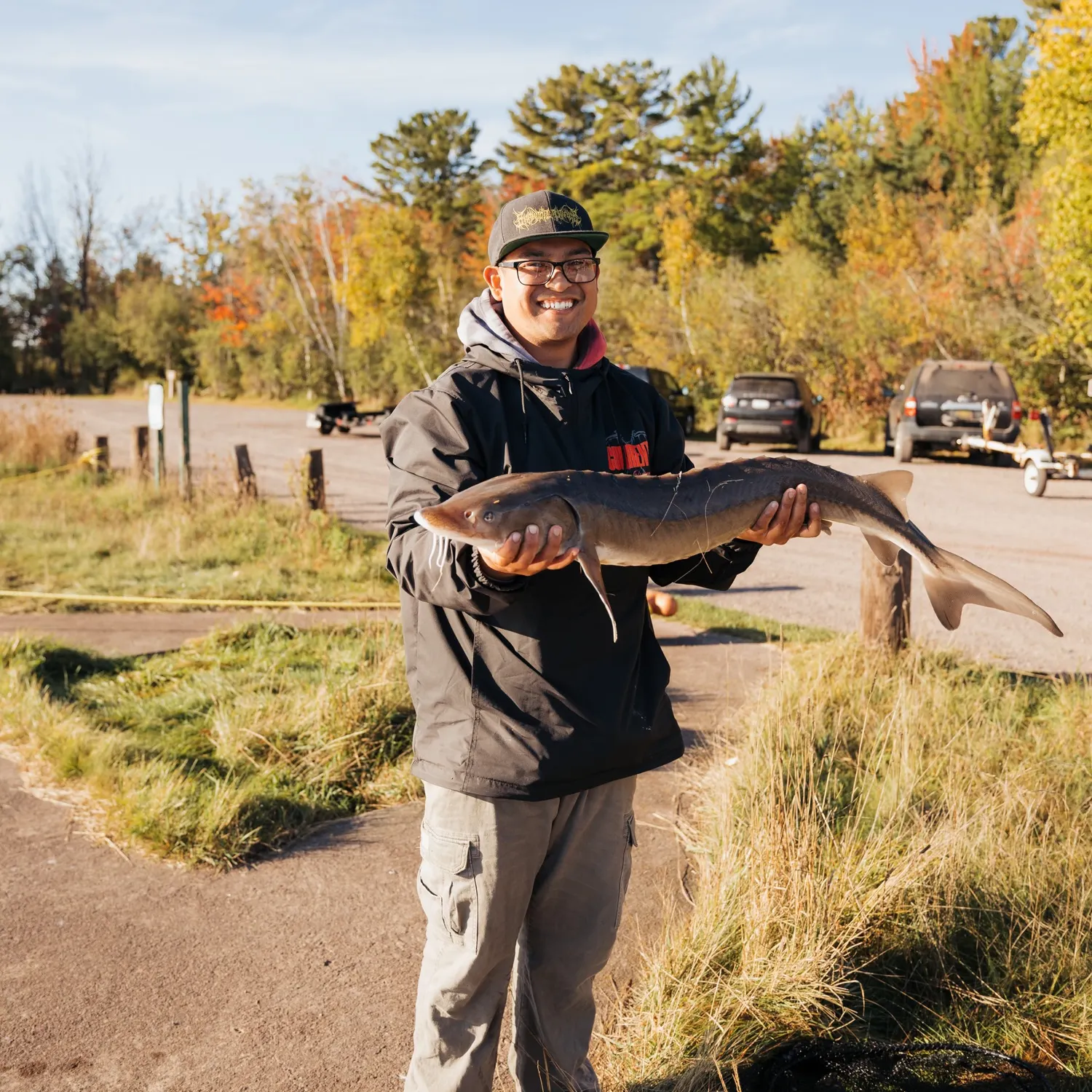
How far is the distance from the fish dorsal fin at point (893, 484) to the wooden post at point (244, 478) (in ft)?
34.4

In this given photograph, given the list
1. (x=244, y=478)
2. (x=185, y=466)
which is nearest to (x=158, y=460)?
(x=185, y=466)

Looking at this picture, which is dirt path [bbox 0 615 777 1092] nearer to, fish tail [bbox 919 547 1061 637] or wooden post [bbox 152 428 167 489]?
fish tail [bbox 919 547 1061 637]

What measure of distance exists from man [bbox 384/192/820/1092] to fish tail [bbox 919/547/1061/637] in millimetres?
416

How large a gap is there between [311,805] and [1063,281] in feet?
61.6

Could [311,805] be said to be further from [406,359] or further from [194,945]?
[406,359]

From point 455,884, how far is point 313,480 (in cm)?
958

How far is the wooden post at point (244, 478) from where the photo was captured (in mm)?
12734

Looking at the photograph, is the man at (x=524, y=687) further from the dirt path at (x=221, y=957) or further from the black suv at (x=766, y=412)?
the black suv at (x=766, y=412)

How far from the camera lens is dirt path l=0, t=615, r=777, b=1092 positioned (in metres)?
3.26

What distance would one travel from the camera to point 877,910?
11.9 feet

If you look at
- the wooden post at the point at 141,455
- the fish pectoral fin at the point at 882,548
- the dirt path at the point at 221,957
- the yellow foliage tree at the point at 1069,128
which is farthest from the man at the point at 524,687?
the yellow foliage tree at the point at 1069,128

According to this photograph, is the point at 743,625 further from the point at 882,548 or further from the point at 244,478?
the point at 244,478

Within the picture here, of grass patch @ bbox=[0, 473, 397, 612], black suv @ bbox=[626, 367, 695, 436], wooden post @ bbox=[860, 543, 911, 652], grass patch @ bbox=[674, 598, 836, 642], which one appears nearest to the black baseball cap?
wooden post @ bbox=[860, 543, 911, 652]

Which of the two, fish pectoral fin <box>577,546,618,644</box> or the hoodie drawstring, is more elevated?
the hoodie drawstring
